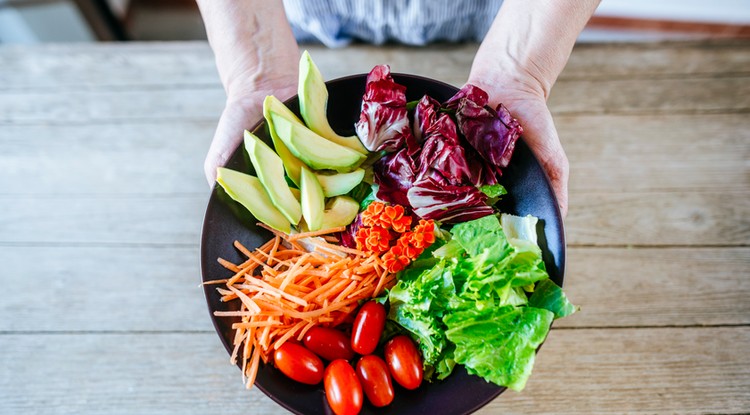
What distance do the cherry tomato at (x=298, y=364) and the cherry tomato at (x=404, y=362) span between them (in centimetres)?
18

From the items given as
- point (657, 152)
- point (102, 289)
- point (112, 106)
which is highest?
point (112, 106)

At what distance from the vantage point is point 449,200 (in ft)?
4.48

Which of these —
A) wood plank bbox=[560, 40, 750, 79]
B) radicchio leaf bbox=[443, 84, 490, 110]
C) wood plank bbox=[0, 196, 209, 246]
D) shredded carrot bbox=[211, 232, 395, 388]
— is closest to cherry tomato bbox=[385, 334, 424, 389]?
shredded carrot bbox=[211, 232, 395, 388]

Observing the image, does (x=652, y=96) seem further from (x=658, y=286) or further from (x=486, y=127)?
(x=486, y=127)

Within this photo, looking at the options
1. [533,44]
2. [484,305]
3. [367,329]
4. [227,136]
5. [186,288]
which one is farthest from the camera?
[186,288]

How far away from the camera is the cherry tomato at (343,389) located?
121cm

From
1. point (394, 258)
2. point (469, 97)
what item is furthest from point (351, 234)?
point (469, 97)

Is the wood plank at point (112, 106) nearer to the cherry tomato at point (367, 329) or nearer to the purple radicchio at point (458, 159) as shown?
the purple radicchio at point (458, 159)

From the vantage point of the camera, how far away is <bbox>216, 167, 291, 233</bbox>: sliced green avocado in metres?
1.32

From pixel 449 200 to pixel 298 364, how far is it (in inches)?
22.1

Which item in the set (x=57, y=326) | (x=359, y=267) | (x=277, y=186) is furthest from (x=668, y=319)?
(x=57, y=326)

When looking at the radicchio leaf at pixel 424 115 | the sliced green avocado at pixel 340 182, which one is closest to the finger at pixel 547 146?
the radicchio leaf at pixel 424 115

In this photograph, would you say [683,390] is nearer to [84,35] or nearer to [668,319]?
[668,319]

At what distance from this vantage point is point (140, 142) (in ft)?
6.83
